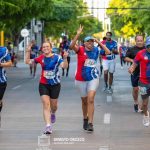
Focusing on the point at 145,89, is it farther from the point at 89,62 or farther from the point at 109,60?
the point at 109,60

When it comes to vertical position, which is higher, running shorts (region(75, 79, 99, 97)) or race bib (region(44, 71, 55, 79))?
race bib (region(44, 71, 55, 79))

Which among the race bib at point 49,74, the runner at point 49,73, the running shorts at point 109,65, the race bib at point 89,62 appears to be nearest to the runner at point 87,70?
the race bib at point 89,62

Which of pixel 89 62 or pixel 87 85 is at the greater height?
pixel 89 62

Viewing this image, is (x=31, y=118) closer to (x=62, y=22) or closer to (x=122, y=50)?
(x=122, y=50)

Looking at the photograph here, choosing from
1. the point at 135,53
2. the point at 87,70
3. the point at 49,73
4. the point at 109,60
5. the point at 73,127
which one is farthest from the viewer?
the point at 109,60

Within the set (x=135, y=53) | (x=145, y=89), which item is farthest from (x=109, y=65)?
(x=145, y=89)

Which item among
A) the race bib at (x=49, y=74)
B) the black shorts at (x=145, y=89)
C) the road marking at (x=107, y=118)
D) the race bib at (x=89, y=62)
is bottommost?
the road marking at (x=107, y=118)

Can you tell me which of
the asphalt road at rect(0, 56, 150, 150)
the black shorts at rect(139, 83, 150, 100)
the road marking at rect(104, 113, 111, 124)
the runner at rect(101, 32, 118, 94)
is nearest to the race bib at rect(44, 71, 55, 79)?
the asphalt road at rect(0, 56, 150, 150)

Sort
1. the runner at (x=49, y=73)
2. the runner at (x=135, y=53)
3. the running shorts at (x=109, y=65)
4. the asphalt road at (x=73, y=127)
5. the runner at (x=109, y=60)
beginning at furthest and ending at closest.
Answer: the running shorts at (x=109, y=65) < the runner at (x=109, y=60) < the runner at (x=135, y=53) < the runner at (x=49, y=73) < the asphalt road at (x=73, y=127)

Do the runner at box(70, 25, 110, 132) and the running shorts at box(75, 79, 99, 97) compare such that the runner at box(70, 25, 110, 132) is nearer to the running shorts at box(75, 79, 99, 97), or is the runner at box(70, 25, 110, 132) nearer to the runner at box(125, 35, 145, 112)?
the running shorts at box(75, 79, 99, 97)

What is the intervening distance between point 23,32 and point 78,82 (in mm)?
37422

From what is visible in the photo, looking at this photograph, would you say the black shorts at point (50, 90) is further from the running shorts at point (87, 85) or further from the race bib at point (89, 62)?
the race bib at point (89, 62)

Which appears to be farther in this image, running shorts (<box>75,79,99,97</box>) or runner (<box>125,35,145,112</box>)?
runner (<box>125,35,145,112</box>)

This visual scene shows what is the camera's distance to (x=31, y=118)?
44.8 feet
